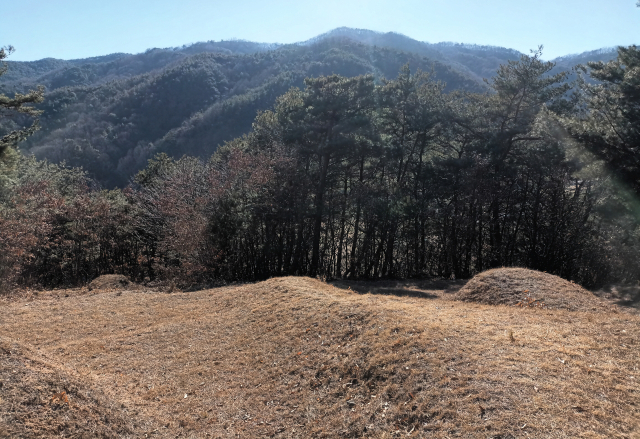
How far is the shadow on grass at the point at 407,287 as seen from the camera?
44.2 feet

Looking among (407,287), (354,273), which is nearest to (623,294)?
(407,287)

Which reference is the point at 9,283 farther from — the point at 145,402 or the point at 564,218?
the point at 564,218

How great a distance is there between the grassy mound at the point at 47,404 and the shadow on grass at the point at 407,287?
9.30m

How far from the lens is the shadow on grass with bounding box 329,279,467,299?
531 inches

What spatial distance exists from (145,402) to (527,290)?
29.4 ft

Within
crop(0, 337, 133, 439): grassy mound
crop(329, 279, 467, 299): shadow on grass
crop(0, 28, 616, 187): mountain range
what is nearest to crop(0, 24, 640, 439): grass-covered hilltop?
crop(0, 337, 133, 439): grassy mound

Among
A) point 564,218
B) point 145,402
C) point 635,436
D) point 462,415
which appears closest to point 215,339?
point 145,402

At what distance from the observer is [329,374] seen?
6.18 m

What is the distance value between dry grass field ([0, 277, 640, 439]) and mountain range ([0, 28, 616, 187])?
49.5m

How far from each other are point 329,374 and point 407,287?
9530 mm

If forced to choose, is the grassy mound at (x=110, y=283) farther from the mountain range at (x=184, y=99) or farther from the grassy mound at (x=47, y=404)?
the mountain range at (x=184, y=99)

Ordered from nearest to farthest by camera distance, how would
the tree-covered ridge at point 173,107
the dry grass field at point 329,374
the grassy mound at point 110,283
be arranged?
the dry grass field at point 329,374 → the grassy mound at point 110,283 → the tree-covered ridge at point 173,107

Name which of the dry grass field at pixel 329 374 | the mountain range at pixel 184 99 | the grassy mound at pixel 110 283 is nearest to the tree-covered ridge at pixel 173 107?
the mountain range at pixel 184 99

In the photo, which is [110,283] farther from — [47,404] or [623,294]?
[623,294]
